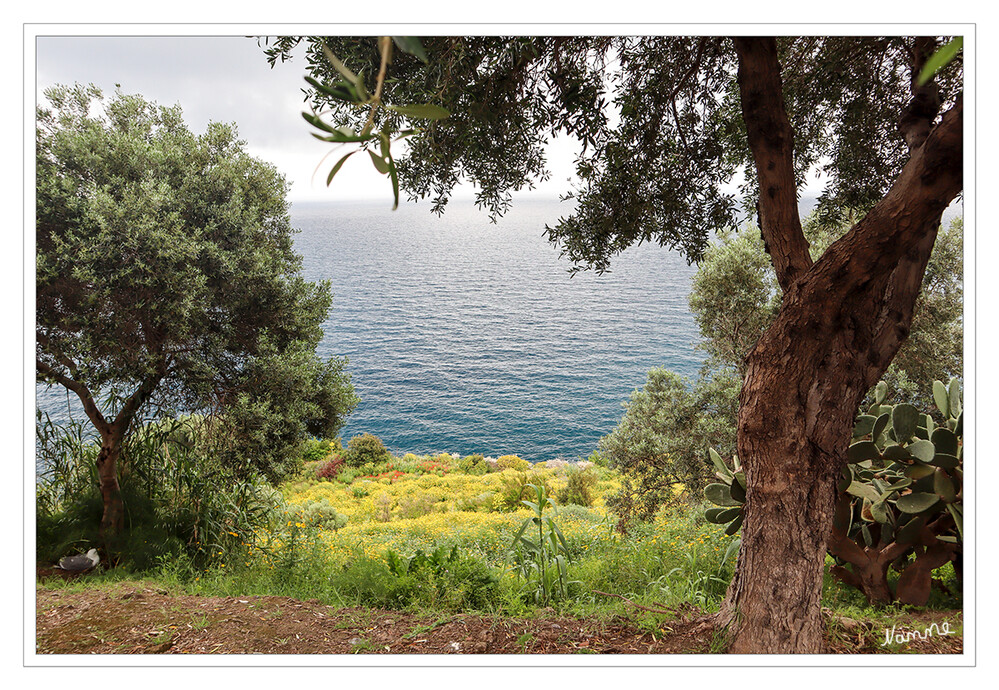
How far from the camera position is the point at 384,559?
2473 mm

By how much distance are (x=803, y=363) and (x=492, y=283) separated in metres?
5.87

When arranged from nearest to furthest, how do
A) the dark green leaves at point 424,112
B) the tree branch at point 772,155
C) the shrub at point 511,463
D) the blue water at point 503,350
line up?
the dark green leaves at point 424,112 → the tree branch at point 772,155 → the blue water at point 503,350 → the shrub at point 511,463

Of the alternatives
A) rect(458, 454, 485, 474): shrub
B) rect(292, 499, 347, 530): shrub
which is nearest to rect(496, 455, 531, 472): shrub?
rect(458, 454, 485, 474): shrub

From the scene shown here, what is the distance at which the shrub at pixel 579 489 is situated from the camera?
21.5ft

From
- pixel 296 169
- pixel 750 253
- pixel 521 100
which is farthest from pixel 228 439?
pixel 750 253

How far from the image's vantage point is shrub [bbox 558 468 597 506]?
6539mm

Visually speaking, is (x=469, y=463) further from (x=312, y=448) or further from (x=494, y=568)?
(x=494, y=568)

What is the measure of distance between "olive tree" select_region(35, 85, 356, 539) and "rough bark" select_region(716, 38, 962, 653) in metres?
2.09

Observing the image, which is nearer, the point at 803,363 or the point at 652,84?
the point at 803,363

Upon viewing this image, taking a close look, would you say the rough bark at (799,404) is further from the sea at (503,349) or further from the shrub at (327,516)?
the sea at (503,349)

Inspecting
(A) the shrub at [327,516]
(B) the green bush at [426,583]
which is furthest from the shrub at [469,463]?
(B) the green bush at [426,583]

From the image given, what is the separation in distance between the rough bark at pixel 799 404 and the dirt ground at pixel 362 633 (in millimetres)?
225

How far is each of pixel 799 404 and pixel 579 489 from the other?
5.37 m
